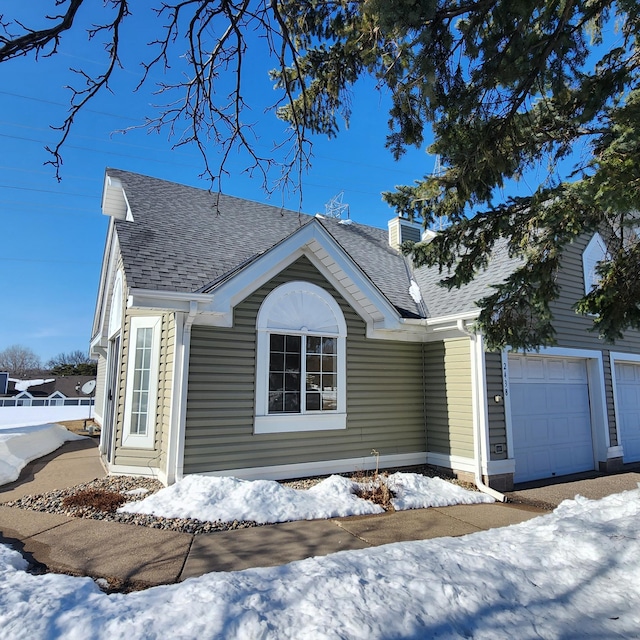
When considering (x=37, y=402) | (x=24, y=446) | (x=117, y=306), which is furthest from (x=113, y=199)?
(x=37, y=402)

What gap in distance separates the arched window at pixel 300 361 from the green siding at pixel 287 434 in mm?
147

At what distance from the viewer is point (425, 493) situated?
7301mm

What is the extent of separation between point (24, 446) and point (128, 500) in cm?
558

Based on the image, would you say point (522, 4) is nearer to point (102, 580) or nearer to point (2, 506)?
point (102, 580)

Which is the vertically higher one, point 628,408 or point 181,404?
point 181,404

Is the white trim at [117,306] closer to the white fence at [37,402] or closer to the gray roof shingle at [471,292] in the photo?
the gray roof shingle at [471,292]

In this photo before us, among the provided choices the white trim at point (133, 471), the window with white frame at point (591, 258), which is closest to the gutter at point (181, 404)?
the white trim at point (133, 471)

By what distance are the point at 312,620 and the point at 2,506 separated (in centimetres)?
556

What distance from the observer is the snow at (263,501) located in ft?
19.4

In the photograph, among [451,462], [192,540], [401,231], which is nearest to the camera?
[192,540]

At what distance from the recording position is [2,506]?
6289 mm

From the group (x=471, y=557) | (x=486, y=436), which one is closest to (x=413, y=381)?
(x=486, y=436)

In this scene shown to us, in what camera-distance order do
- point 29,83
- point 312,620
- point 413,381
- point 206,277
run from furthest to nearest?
1. point 413,381
2. point 206,277
3. point 29,83
4. point 312,620

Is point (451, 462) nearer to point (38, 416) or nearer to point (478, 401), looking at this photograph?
point (478, 401)
